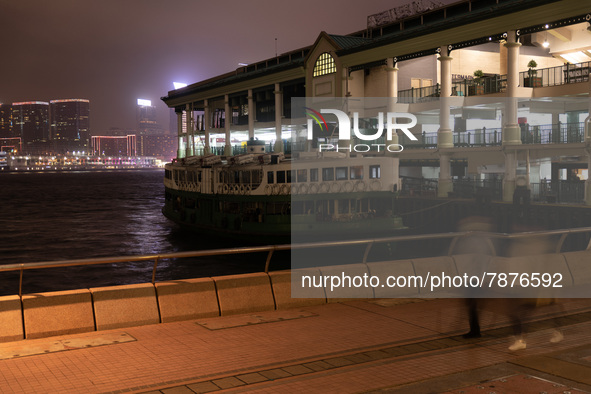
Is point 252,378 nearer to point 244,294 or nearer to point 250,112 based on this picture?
point 244,294

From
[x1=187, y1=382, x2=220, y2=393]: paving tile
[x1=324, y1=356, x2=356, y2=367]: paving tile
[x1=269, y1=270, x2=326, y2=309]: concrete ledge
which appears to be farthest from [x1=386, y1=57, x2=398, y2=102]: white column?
[x1=187, y1=382, x2=220, y2=393]: paving tile

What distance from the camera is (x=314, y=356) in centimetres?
995

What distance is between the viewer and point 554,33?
5394 centimetres

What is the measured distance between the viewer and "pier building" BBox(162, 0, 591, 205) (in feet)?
164

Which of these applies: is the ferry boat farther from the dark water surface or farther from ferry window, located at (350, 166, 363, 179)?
the dark water surface

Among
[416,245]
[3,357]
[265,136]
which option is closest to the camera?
[3,357]

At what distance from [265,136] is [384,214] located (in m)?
56.1

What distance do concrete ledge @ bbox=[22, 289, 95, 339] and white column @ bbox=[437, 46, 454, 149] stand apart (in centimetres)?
4849

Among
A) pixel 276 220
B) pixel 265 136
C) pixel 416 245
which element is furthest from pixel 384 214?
pixel 265 136

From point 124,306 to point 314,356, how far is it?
3.80 metres

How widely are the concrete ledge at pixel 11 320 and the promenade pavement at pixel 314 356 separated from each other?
29 centimetres

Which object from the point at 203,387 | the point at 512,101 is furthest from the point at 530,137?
the point at 203,387

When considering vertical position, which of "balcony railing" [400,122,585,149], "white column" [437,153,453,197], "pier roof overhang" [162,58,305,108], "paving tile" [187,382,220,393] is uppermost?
"pier roof overhang" [162,58,305,108]

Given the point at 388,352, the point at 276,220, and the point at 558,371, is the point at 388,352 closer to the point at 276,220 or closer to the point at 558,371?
the point at 558,371
